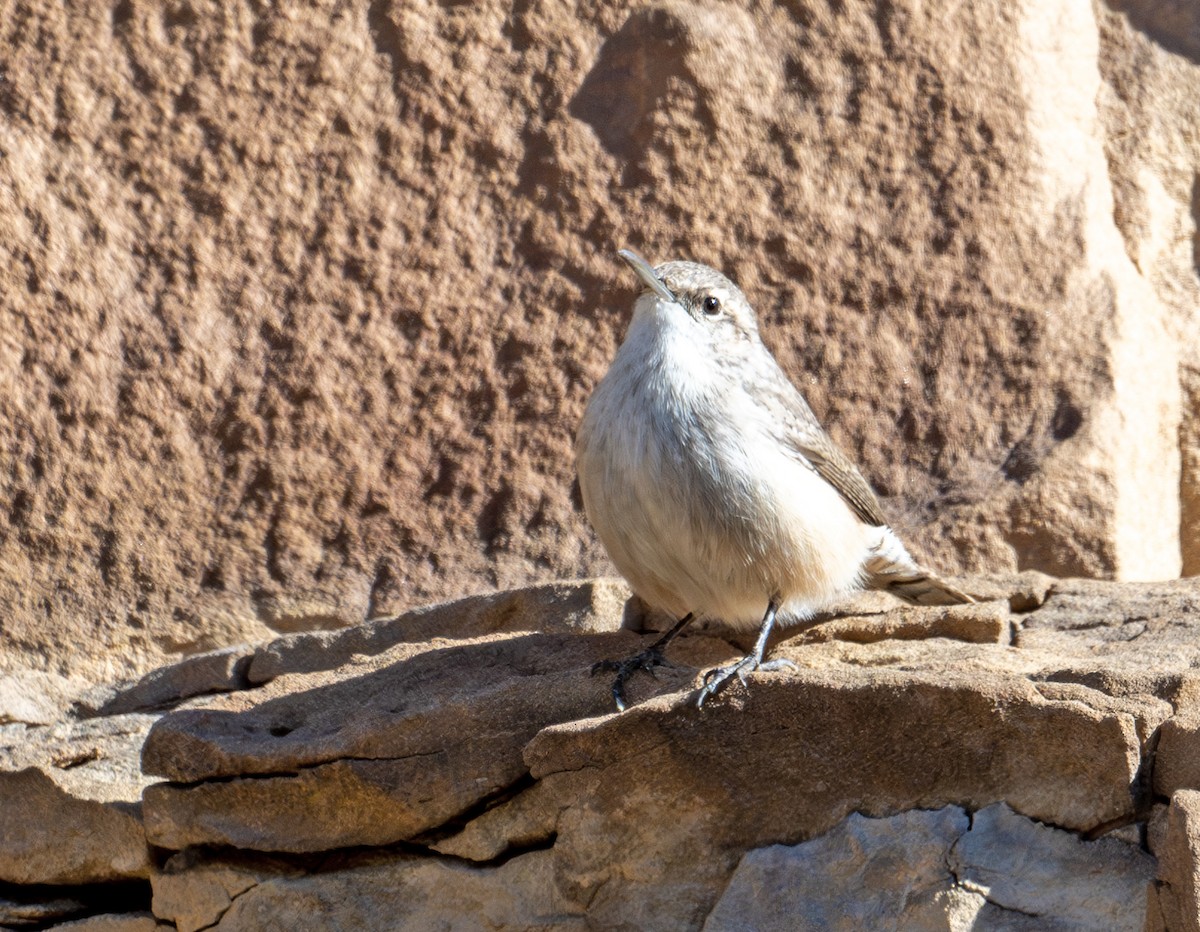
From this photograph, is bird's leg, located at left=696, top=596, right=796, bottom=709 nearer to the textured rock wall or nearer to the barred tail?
the barred tail

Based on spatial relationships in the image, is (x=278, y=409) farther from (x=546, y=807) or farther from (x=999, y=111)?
(x=999, y=111)

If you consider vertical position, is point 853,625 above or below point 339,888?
above

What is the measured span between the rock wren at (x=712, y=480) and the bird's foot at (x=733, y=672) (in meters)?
0.02

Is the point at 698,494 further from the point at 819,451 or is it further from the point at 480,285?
the point at 480,285

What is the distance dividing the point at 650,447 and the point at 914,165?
2014mm

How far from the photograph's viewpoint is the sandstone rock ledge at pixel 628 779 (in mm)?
3326

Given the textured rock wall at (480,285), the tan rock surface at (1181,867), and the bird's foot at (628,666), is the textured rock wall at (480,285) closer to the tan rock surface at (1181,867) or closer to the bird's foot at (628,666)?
the bird's foot at (628,666)

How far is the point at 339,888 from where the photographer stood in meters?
4.06

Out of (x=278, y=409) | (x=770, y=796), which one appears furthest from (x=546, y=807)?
(x=278, y=409)

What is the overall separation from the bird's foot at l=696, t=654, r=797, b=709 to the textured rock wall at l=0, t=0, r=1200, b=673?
57.7 inches

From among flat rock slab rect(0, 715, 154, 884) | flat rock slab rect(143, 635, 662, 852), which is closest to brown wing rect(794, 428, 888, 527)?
flat rock slab rect(143, 635, 662, 852)

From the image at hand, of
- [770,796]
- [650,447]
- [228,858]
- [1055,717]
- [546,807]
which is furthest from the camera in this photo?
[650,447]

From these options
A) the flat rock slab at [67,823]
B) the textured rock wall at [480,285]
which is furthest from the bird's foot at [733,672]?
the flat rock slab at [67,823]

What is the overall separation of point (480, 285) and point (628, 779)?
258 cm
